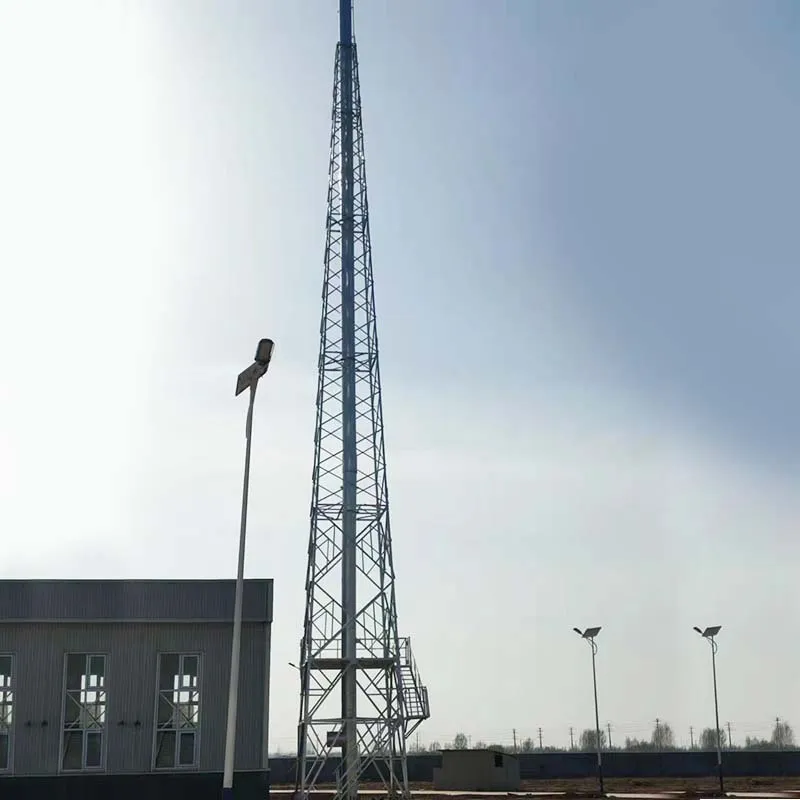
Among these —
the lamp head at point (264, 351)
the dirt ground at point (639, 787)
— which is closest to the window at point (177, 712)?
the dirt ground at point (639, 787)

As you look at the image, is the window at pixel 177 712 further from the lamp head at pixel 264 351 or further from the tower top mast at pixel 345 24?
the tower top mast at pixel 345 24

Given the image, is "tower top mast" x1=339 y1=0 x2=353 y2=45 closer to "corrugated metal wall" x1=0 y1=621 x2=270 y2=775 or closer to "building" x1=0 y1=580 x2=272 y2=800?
"building" x1=0 y1=580 x2=272 y2=800

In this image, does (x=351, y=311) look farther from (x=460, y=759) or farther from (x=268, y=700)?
(x=460, y=759)

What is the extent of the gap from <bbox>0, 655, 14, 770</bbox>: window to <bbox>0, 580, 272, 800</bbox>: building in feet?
0.11

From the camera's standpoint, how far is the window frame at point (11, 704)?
124ft

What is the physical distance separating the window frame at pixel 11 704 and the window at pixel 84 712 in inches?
64.6

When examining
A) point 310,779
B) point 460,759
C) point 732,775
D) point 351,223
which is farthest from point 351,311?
point 732,775

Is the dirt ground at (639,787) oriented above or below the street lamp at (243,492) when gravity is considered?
below

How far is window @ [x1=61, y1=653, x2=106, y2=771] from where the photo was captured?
38000 millimetres

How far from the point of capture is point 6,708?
38.6m

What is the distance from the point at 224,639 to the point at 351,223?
788 inches

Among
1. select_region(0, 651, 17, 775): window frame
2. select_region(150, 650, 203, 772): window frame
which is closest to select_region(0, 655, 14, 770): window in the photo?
select_region(0, 651, 17, 775): window frame

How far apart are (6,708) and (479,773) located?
34.5m

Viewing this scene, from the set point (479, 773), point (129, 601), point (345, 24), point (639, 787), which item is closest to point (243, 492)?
point (129, 601)
